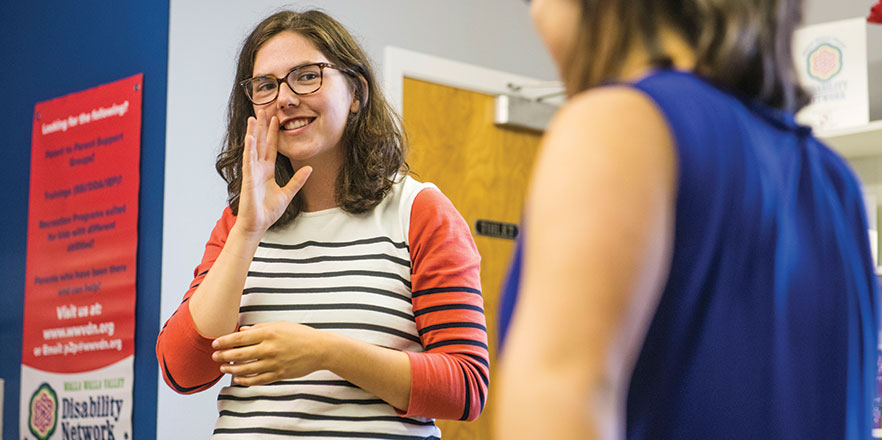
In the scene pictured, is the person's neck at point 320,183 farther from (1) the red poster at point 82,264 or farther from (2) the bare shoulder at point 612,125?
(1) the red poster at point 82,264

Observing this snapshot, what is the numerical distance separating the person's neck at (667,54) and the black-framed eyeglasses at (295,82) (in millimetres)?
933

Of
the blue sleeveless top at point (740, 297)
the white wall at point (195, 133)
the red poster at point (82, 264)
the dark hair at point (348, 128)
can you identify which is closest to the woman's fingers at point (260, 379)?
the dark hair at point (348, 128)

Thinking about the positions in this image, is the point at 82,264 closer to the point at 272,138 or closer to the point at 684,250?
the point at 272,138

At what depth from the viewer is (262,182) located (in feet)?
4.67

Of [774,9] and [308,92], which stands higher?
[308,92]

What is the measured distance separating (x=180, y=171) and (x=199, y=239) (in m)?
0.20

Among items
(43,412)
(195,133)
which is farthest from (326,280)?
(43,412)

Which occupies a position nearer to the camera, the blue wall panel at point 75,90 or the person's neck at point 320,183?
the person's neck at point 320,183

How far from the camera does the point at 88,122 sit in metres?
2.96

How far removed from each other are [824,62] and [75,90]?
230cm

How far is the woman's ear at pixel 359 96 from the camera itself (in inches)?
60.6

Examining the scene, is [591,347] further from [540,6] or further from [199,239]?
[199,239]

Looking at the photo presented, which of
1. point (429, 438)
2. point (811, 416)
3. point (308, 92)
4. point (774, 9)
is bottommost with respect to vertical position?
point (429, 438)

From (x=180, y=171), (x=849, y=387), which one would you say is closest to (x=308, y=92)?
(x=849, y=387)
